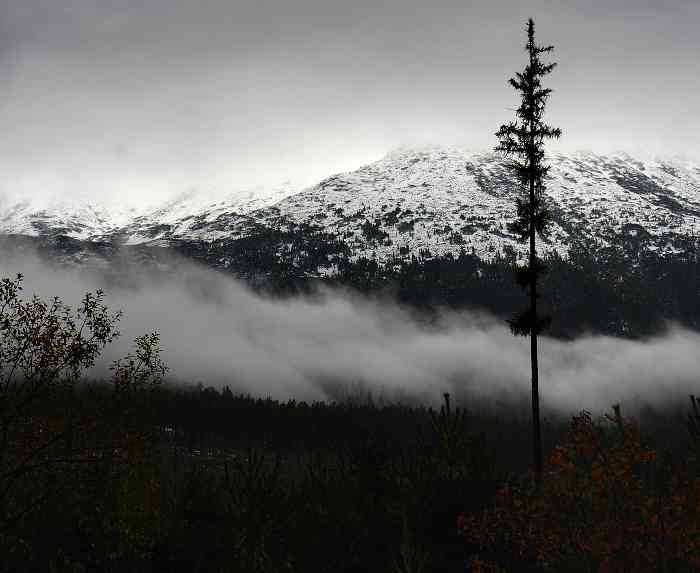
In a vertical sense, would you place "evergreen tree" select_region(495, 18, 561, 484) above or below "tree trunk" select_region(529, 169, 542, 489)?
above

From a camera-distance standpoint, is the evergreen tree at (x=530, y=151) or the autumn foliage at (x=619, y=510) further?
the evergreen tree at (x=530, y=151)

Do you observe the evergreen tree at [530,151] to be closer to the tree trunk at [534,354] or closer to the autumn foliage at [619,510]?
the tree trunk at [534,354]

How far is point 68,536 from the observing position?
33250 millimetres

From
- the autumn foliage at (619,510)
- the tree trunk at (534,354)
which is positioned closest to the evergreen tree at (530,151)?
the tree trunk at (534,354)

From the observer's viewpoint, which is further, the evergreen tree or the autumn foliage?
the evergreen tree

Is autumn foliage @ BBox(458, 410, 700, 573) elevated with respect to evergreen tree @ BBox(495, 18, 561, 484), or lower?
lower

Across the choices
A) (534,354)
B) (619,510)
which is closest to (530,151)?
(534,354)

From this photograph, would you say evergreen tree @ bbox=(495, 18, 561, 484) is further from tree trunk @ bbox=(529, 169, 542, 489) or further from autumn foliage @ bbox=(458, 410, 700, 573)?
autumn foliage @ bbox=(458, 410, 700, 573)

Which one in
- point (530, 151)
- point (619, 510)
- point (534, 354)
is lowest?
point (619, 510)

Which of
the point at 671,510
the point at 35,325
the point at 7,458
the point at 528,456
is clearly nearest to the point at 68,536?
the point at 7,458

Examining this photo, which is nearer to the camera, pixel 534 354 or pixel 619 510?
pixel 619 510

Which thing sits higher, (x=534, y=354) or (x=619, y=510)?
(x=534, y=354)

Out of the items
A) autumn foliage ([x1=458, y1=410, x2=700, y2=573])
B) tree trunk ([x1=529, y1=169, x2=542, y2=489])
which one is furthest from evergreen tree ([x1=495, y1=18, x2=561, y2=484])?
autumn foliage ([x1=458, y1=410, x2=700, y2=573])

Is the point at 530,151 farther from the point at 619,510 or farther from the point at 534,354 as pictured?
the point at 619,510
